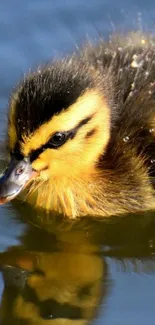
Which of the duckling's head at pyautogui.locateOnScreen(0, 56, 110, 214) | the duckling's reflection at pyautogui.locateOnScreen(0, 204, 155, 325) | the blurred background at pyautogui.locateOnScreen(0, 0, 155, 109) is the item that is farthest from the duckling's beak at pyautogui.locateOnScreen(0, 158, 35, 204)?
the blurred background at pyautogui.locateOnScreen(0, 0, 155, 109)

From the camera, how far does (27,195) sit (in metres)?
4.67

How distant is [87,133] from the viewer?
4430 millimetres

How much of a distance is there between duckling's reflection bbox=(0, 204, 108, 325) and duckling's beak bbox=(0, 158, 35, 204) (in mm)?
250

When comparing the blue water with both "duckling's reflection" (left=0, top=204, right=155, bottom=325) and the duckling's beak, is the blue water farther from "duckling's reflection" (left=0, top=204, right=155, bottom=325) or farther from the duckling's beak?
the duckling's beak

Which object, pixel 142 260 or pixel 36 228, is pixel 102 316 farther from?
pixel 36 228

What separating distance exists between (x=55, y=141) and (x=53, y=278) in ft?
1.71

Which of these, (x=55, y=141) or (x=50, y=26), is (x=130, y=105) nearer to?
(x=55, y=141)

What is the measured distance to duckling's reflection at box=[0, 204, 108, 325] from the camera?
3.96 m

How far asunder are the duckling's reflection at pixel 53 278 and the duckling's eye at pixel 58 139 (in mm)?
436

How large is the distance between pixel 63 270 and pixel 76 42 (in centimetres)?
153

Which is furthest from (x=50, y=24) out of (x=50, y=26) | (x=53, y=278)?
(x=53, y=278)

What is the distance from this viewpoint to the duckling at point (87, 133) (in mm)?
4176

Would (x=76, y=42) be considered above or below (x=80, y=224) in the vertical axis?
above

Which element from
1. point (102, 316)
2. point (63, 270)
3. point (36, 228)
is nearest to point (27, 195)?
point (36, 228)
